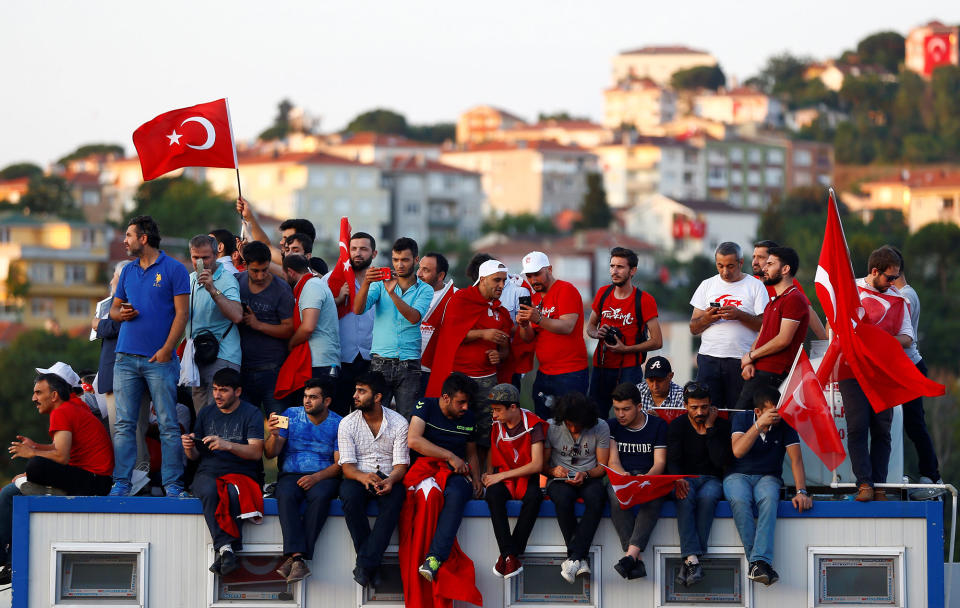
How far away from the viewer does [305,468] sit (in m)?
12.3

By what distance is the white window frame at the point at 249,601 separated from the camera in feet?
40.0

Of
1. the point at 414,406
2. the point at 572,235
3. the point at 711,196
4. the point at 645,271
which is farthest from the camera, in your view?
the point at 711,196

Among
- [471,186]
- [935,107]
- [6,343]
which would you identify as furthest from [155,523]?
[935,107]

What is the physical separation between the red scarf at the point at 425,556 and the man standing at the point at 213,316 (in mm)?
1923

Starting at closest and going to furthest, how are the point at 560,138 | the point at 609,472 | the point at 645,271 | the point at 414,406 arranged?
the point at 609,472 → the point at 414,406 → the point at 645,271 → the point at 560,138

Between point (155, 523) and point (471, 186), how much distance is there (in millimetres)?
137689

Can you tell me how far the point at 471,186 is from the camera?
14938cm

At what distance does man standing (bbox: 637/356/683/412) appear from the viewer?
1270 cm

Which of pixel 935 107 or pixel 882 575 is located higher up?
pixel 935 107

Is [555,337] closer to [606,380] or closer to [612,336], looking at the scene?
[612,336]

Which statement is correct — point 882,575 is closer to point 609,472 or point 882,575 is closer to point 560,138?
point 609,472

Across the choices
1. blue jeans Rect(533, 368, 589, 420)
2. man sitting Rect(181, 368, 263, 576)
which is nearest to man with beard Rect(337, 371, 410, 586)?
man sitting Rect(181, 368, 263, 576)

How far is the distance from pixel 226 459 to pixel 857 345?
498 centimetres

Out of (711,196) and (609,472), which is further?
(711,196)
